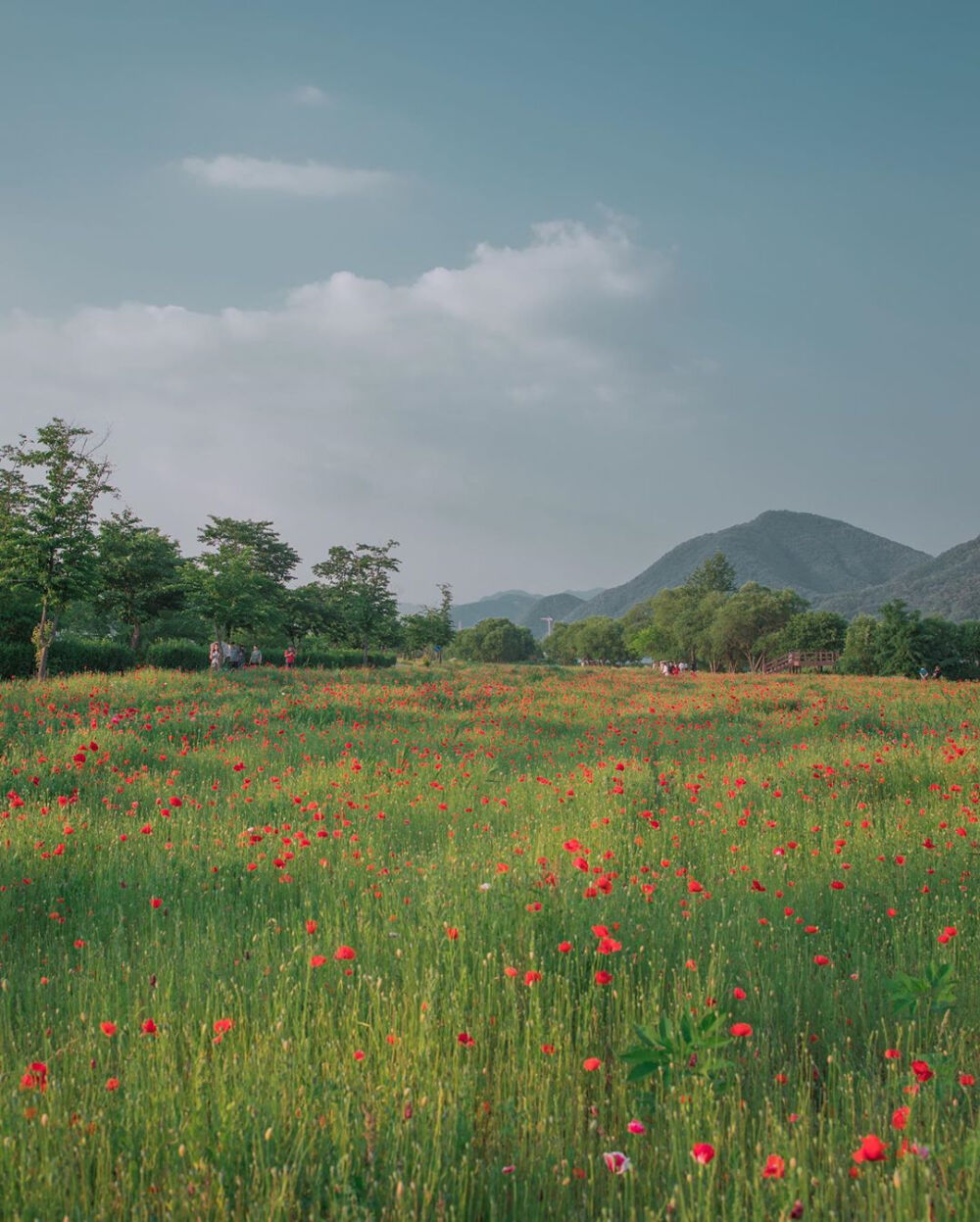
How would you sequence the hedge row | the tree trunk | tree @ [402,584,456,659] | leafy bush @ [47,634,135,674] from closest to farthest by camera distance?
the tree trunk < the hedge row < leafy bush @ [47,634,135,674] < tree @ [402,584,456,659]

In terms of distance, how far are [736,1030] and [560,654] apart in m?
147

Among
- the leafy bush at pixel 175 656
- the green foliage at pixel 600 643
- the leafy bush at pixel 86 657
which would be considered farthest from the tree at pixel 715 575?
the leafy bush at pixel 86 657

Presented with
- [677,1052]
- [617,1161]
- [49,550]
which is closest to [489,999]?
[677,1052]

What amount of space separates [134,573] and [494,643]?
101898mm

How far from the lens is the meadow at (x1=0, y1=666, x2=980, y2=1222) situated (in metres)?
2.37

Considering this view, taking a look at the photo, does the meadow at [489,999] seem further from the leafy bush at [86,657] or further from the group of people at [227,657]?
the leafy bush at [86,657]

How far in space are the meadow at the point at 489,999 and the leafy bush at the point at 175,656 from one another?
831 inches

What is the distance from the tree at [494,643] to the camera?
136 meters

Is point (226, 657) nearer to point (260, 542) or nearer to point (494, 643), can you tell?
point (260, 542)

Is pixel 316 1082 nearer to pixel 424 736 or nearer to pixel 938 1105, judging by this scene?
pixel 938 1105

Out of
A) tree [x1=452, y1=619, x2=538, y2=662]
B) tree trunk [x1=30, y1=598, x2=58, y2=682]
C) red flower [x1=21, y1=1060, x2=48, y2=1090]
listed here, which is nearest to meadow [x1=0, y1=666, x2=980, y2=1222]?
red flower [x1=21, y1=1060, x2=48, y2=1090]

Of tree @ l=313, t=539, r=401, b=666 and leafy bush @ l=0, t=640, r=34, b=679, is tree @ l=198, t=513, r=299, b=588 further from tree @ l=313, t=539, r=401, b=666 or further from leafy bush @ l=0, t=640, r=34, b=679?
leafy bush @ l=0, t=640, r=34, b=679

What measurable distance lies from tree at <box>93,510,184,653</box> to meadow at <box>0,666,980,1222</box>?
29913 mm

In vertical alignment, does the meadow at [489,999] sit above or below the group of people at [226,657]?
below
